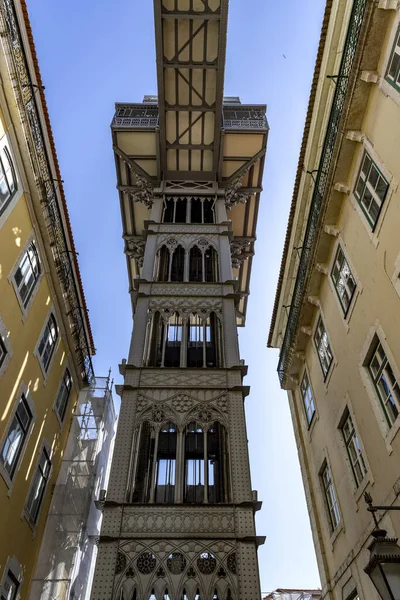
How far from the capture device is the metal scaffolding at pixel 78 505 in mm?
14336

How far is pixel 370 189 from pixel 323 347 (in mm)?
4956

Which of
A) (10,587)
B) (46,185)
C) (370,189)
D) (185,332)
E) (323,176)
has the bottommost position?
(10,587)

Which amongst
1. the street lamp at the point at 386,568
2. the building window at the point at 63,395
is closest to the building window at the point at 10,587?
the building window at the point at 63,395

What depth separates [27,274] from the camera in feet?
44.7

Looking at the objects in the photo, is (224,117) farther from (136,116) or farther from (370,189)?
(370,189)

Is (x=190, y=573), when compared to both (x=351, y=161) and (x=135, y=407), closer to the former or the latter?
(x=135, y=407)

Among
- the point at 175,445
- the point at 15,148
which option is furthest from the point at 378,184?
the point at 15,148

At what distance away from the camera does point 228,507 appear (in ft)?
34.8

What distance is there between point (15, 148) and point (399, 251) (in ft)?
33.6

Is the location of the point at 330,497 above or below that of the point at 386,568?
above

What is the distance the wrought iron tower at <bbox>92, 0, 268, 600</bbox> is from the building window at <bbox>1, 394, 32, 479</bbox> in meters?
2.95

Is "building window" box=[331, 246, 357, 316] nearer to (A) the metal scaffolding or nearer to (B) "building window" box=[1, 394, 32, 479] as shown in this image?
(B) "building window" box=[1, 394, 32, 479]

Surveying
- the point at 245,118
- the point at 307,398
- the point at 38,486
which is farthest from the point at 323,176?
the point at 245,118

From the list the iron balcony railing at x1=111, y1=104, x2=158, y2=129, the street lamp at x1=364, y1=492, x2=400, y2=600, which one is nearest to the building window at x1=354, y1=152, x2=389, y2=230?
the street lamp at x1=364, y1=492, x2=400, y2=600
